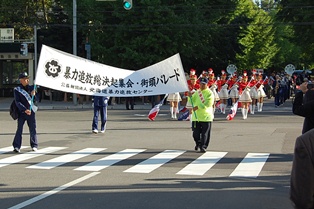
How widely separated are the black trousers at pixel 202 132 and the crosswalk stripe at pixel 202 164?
29 cm

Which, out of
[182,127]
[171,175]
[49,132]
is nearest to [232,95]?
[182,127]

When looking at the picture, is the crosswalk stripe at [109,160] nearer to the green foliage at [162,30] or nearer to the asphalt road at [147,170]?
the asphalt road at [147,170]

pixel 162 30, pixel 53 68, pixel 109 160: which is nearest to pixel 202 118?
pixel 109 160

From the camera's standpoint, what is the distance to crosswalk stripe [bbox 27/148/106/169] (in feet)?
37.7

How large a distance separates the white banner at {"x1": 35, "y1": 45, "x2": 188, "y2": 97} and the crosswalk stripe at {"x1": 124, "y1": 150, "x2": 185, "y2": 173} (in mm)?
3207

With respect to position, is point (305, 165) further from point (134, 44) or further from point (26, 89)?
point (134, 44)

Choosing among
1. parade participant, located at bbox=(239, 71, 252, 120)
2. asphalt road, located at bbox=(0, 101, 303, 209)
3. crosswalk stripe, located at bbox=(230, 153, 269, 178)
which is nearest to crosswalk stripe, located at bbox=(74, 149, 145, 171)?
asphalt road, located at bbox=(0, 101, 303, 209)

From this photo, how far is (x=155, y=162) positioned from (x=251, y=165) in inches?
83.0

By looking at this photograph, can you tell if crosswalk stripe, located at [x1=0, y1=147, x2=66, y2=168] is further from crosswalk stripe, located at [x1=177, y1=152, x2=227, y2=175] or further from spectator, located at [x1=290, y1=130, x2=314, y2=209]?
spectator, located at [x1=290, y1=130, x2=314, y2=209]

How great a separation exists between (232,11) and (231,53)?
4.24m

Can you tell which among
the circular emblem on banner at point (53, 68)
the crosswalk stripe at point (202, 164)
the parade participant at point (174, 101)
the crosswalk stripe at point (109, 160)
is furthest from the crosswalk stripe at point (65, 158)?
the parade participant at point (174, 101)

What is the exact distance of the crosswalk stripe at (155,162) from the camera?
434 inches

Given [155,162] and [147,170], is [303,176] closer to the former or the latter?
[147,170]

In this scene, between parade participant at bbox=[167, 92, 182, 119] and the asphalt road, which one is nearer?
the asphalt road
